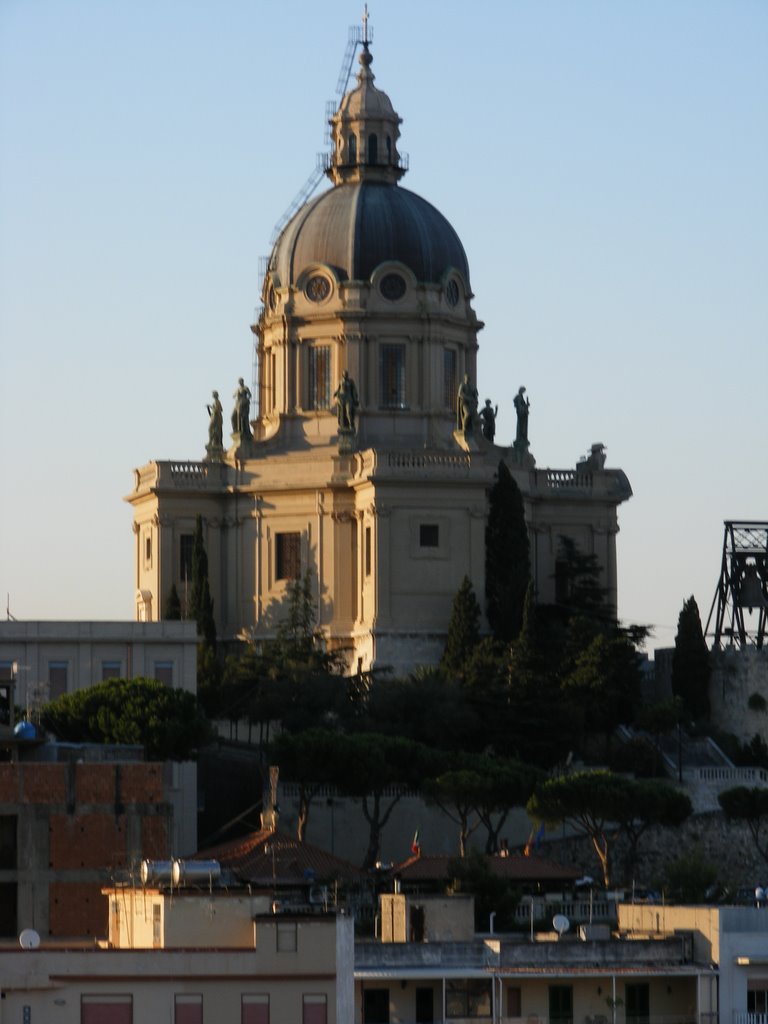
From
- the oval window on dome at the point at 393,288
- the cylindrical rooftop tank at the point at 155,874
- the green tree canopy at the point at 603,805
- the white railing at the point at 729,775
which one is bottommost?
the cylindrical rooftop tank at the point at 155,874

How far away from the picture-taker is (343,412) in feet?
397

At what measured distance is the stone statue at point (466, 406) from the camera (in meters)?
→ 121

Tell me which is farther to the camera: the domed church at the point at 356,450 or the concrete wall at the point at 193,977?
the domed church at the point at 356,450

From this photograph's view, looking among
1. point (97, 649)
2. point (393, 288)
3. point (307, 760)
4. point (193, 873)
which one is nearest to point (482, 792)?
point (307, 760)

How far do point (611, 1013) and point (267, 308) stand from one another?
63.5m

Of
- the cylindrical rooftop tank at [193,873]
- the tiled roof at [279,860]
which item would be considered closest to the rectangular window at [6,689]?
the tiled roof at [279,860]

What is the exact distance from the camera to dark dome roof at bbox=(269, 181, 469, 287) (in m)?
123

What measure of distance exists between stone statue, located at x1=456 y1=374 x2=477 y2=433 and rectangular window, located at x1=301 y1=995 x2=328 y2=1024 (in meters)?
63.0

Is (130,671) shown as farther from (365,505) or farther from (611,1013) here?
(611,1013)

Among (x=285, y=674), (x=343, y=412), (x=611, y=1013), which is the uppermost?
(x=343, y=412)

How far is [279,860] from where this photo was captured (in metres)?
91.4

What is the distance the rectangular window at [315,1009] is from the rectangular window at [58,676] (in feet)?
168

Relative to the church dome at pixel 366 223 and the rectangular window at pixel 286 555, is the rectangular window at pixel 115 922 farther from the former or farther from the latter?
the church dome at pixel 366 223

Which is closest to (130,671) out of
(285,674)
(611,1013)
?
(285,674)
